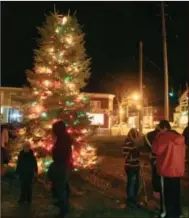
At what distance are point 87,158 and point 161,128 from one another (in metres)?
4.51

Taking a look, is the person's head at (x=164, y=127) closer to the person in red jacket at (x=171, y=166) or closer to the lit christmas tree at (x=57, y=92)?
the person in red jacket at (x=171, y=166)

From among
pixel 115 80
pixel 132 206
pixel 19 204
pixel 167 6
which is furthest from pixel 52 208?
pixel 115 80

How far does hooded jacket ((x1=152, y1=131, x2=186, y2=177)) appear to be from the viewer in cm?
570

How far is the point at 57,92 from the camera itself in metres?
10.2

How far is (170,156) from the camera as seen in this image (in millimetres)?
5746

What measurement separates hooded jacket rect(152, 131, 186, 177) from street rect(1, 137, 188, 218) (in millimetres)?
1095

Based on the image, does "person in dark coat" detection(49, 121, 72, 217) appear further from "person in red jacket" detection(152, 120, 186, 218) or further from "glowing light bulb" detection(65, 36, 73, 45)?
"glowing light bulb" detection(65, 36, 73, 45)

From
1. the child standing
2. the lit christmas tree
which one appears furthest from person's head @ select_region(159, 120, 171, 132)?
the lit christmas tree

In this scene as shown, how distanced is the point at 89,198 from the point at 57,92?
398 cm

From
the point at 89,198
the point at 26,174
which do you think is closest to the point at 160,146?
the point at 89,198

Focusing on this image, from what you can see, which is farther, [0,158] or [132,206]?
[0,158]

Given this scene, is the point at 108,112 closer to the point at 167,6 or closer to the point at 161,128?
the point at 167,6

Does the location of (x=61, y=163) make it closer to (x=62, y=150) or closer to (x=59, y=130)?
(x=62, y=150)

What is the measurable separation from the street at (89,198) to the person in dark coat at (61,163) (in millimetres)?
446
